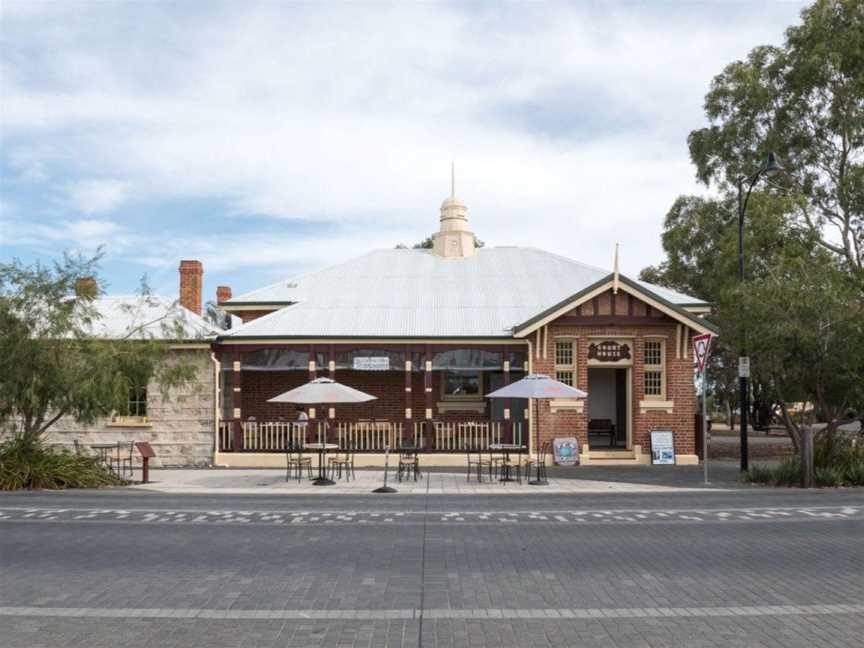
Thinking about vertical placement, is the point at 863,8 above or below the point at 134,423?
above

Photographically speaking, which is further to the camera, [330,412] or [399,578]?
[330,412]

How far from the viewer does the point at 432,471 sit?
22.1m

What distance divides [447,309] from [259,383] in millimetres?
6052

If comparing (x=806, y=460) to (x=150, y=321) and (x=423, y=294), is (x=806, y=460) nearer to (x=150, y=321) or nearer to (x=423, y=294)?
(x=423, y=294)

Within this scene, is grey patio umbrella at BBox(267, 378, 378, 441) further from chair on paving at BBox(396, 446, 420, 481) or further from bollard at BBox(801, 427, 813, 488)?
bollard at BBox(801, 427, 813, 488)

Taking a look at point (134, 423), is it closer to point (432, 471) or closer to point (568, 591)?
point (432, 471)

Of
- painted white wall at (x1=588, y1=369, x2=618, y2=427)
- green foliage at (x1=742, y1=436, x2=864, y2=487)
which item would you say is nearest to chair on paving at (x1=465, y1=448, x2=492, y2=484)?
painted white wall at (x1=588, y1=369, x2=618, y2=427)

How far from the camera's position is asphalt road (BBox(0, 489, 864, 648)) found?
23.2ft

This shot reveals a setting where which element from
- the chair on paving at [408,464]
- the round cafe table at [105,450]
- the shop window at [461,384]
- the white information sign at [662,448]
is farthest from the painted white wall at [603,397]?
the round cafe table at [105,450]

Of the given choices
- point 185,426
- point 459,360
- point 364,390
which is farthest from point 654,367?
point 185,426

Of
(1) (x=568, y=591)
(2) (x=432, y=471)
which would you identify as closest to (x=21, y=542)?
(1) (x=568, y=591)

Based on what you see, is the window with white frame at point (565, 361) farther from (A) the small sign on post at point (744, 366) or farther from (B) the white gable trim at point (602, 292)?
(A) the small sign on post at point (744, 366)

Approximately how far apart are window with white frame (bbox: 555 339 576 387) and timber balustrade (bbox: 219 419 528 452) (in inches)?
67.7

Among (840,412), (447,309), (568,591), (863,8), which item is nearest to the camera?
(568,591)
